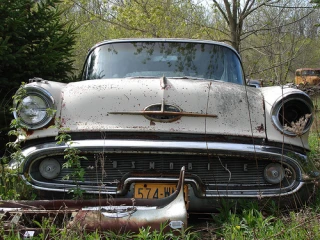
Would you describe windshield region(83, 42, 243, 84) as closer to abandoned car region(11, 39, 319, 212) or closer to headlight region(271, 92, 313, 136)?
abandoned car region(11, 39, 319, 212)

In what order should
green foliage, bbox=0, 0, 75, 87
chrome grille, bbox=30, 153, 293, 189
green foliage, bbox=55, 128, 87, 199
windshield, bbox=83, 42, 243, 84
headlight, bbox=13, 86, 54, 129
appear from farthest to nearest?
green foliage, bbox=0, 0, 75, 87 < windshield, bbox=83, 42, 243, 84 < headlight, bbox=13, 86, 54, 129 < chrome grille, bbox=30, 153, 293, 189 < green foliage, bbox=55, 128, 87, 199

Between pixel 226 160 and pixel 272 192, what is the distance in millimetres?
411

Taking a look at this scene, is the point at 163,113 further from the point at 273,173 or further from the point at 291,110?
the point at 291,110

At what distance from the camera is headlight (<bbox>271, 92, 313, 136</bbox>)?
3117 millimetres

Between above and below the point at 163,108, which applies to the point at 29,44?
above

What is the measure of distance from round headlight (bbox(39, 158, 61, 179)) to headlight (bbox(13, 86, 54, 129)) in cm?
28

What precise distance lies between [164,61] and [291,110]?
57.5 inches

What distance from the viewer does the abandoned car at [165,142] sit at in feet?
9.46

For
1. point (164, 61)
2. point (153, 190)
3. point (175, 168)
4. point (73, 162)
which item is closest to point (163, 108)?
point (175, 168)

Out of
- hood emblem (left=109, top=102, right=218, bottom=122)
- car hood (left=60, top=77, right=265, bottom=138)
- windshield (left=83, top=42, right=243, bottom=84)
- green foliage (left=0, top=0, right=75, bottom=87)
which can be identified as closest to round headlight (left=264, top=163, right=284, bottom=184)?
car hood (left=60, top=77, right=265, bottom=138)

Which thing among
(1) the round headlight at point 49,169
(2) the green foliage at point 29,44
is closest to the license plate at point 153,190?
(1) the round headlight at point 49,169

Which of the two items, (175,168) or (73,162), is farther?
(175,168)

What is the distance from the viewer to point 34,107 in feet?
10.4

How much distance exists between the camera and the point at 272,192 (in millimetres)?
3004
